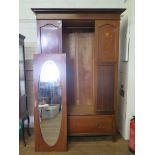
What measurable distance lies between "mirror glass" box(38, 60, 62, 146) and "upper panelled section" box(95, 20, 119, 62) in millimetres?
752

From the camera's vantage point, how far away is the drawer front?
2.89 metres

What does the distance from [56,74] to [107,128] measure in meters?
1.21

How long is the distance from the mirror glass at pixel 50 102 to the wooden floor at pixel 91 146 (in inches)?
11.7

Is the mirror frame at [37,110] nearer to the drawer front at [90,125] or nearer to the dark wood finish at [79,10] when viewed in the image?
the drawer front at [90,125]

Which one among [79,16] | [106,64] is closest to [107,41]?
[106,64]

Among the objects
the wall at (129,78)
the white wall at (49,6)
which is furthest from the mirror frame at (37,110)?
the wall at (129,78)

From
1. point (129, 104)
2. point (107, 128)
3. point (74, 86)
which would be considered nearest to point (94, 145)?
point (107, 128)

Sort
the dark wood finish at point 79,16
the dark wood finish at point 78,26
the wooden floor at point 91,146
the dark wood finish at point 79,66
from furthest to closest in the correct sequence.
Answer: the dark wood finish at point 79,66 < the dark wood finish at point 78,26 < the dark wood finish at point 79,16 < the wooden floor at point 91,146

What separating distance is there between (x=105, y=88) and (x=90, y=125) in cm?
65

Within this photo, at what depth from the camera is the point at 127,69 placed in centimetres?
305

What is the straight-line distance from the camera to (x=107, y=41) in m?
2.84

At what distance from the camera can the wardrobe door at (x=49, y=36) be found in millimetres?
2781
